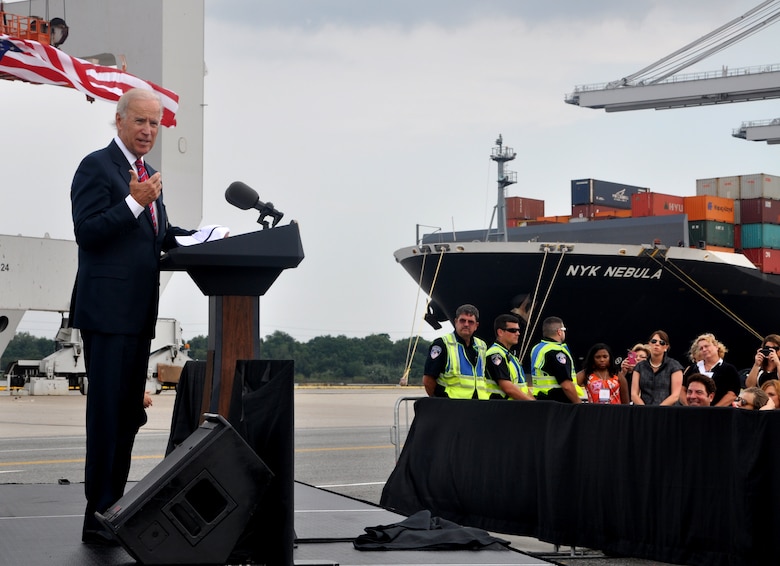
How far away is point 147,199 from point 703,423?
11.2 ft

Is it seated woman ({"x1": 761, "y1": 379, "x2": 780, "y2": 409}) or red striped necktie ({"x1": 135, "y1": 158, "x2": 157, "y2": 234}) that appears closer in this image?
red striped necktie ({"x1": 135, "y1": 158, "x2": 157, "y2": 234})

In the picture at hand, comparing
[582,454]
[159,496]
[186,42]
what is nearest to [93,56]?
[186,42]

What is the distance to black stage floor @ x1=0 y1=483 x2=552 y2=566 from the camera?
351 centimetres

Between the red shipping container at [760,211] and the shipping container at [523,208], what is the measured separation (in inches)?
273

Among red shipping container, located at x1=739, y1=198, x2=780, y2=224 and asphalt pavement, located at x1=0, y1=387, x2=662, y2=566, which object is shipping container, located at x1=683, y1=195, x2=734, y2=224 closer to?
red shipping container, located at x1=739, y1=198, x2=780, y2=224

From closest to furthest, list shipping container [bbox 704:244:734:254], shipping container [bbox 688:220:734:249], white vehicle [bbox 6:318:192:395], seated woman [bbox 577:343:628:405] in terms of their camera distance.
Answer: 1. seated woman [bbox 577:343:628:405]
2. shipping container [bbox 704:244:734:254]
3. shipping container [bbox 688:220:734:249]
4. white vehicle [bbox 6:318:192:395]

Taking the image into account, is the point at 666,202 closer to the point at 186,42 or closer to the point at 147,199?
the point at 186,42

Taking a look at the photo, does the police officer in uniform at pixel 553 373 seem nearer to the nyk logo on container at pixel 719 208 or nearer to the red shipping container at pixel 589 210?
the nyk logo on container at pixel 719 208

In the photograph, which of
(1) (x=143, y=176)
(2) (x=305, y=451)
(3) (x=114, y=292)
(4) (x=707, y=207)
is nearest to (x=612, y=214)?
(4) (x=707, y=207)

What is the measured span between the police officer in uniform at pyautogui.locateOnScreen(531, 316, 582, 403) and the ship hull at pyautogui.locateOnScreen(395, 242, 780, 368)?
16856 mm

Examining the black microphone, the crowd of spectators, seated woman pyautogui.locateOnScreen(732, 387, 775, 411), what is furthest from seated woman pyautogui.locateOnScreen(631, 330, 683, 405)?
the black microphone

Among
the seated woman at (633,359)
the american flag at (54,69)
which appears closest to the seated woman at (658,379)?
the seated woman at (633,359)

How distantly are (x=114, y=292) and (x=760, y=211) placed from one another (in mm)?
28695

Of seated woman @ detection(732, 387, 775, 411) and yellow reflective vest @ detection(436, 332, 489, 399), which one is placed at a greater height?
yellow reflective vest @ detection(436, 332, 489, 399)
